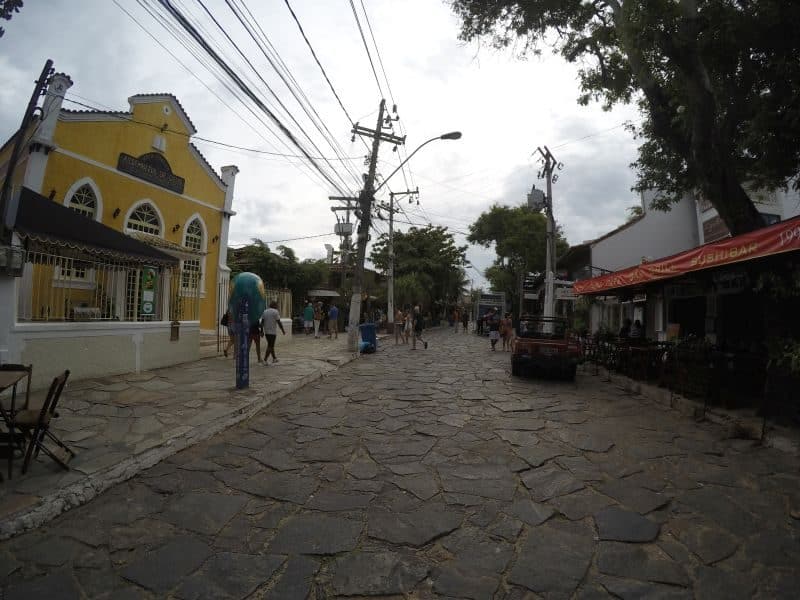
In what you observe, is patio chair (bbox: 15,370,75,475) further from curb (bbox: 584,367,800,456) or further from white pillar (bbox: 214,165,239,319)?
white pillar (bbox: 214,165,239,319)

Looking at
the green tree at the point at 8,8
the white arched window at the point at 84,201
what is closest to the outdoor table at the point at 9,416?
the green tree at the point at 8,8

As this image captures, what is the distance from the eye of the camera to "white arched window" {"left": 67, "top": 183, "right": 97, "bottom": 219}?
42.0 ft

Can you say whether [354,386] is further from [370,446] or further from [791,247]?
[791,247]

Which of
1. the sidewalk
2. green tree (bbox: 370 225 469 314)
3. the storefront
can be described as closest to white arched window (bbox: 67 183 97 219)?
the sidewalk

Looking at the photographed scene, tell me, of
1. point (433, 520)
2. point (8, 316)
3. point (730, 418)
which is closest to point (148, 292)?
point (8, 316)

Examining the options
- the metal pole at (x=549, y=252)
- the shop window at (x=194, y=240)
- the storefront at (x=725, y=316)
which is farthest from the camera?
the metal pole at (x=549, y=252)

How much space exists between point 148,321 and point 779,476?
34.5 feet

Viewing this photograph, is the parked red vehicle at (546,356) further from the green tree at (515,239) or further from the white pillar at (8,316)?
the green tree at (515,239)

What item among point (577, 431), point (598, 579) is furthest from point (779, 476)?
point (598, 579)

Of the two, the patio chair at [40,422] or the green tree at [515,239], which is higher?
the green tree at [515,239]

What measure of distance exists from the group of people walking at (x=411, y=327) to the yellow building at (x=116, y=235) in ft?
25.4

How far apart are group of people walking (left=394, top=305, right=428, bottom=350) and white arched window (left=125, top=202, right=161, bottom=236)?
10.0 meters

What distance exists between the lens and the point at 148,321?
974 cm

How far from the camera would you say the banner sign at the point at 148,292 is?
31.5ft
